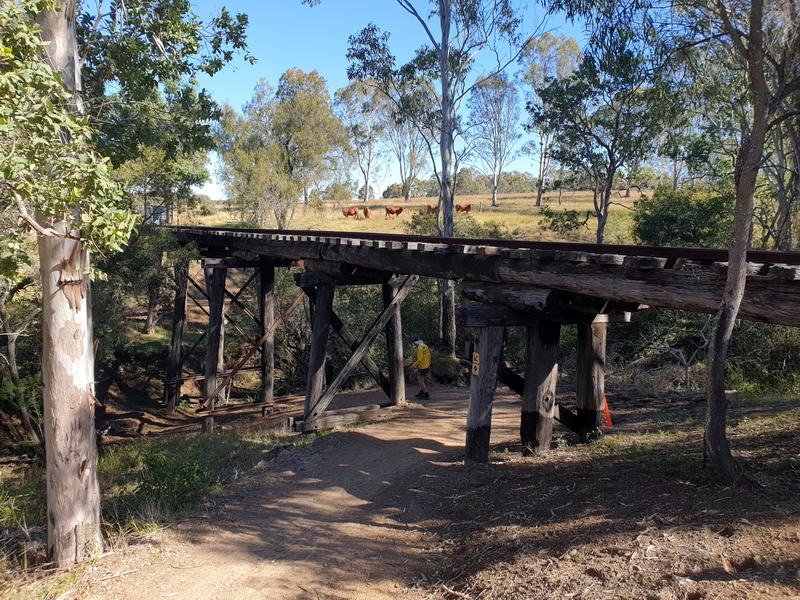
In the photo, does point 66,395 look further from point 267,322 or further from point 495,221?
A: point 495,221

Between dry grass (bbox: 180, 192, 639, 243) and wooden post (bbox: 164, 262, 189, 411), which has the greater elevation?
dry grass (bbox: 180, 192, 639, 243)

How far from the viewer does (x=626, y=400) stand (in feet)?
31.8

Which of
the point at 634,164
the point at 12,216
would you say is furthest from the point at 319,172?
the point at 12,216

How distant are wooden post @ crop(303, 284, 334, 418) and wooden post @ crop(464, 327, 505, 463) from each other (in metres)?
3.23

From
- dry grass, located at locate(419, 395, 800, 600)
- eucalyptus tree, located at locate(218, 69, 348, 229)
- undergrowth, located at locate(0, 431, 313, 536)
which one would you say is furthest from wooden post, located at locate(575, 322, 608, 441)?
eucalyptus tree, located at locate(218, 69, 348, 229)

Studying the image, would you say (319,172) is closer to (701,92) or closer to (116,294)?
(116,294)

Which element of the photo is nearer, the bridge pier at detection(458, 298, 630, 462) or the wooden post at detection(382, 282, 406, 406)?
the bridge pier at detection(458, 298, 630, 462)

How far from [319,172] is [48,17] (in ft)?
89.6

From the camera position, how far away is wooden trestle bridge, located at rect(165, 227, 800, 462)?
4.40 m

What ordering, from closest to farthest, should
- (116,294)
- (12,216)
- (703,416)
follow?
(703,416)
(12,216)
(116,294)

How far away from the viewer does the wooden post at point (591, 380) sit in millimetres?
6844

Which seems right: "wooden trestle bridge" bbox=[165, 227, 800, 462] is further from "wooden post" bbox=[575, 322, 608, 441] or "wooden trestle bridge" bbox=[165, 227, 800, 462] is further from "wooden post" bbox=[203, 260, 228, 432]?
"wooden post" bbox=[203, 260, 228, 432]

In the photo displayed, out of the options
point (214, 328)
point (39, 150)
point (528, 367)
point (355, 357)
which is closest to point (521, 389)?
point (528, 367)

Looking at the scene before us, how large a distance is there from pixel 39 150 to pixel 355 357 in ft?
18.5
